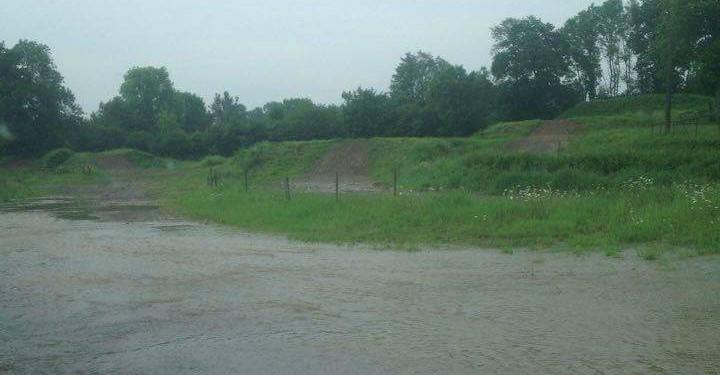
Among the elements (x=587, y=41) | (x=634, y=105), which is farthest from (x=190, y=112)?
(x=634, y=105)

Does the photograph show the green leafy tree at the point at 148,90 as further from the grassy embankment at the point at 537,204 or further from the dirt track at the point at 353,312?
the dirt track at the point at 353,312

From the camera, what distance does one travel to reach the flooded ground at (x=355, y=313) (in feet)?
23.0

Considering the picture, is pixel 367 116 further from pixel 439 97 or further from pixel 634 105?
pixel 634 105

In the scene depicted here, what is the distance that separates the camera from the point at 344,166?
156ft

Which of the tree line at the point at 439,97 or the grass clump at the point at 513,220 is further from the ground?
the tree line at the point at 439,97

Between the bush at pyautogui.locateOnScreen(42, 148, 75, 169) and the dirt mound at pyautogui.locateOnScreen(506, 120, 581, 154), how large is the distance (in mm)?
45017

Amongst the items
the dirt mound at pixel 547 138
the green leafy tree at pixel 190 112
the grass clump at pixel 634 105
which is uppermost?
the green leafy tree at pixel 190 112

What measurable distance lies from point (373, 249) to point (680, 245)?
21.8ft

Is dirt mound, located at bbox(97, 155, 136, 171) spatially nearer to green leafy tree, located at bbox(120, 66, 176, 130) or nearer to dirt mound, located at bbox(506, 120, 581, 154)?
green leafy tree, located at bbox(120, 66, 176, 130)

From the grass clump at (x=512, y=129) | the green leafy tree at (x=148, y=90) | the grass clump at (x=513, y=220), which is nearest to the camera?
the grass clump at (x=513, y=220)

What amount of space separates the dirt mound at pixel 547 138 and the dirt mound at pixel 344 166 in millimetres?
10097

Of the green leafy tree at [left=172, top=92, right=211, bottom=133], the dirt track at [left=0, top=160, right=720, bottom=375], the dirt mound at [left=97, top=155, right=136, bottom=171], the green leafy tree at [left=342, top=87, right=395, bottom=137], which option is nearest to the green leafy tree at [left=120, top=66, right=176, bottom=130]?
the green leafy tree at [left=172, top=92, right=211, bottom=133]

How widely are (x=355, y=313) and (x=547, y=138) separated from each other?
38.1 meters

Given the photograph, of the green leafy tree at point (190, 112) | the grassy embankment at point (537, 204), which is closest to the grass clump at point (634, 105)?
the grassy embankment at point (537, 204)
